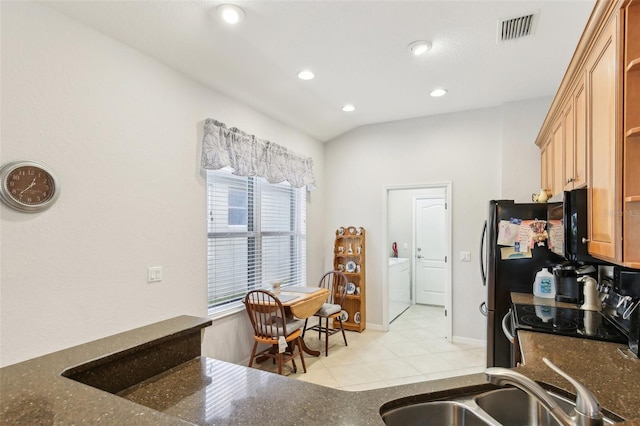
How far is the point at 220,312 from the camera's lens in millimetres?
3121

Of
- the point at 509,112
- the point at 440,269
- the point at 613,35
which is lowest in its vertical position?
the point at 440,269

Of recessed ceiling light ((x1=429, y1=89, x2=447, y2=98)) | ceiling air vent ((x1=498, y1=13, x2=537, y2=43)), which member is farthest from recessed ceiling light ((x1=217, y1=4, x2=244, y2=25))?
recessed ceiling light ((x1=429, y1=89, x2=447, y2=98))

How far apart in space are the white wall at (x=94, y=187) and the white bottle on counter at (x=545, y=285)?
110 inches

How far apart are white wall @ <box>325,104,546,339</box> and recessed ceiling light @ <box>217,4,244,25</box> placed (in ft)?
9.17

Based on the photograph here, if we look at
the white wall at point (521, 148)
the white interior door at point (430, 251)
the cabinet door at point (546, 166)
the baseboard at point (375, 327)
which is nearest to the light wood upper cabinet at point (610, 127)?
the cabinet door at point (546, 166)

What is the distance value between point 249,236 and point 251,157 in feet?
2.76

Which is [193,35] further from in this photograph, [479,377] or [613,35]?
[479,377]

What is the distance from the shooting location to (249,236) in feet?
11.6

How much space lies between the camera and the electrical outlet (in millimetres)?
2399

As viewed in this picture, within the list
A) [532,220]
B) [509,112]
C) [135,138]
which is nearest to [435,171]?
[509,112]

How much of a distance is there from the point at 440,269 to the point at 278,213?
338cm

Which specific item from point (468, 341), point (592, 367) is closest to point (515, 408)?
point (592, 367)

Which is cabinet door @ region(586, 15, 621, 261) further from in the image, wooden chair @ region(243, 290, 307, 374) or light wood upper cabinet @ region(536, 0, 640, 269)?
wooden chair @ region(243, 290, 307, 374)

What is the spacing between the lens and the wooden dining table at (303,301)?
3.21 m
